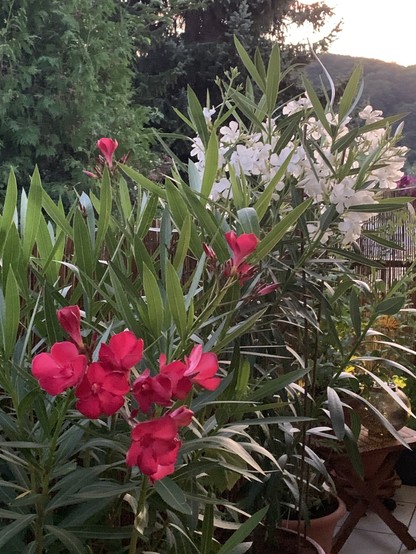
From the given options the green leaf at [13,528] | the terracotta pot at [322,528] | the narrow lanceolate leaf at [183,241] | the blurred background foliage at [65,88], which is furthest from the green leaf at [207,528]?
the blurred background foliage at [65,88]

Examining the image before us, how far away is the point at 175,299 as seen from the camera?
2.99 ft

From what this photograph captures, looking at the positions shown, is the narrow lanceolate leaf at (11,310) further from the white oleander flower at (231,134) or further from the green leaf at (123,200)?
the white oleander flower at (231,134)

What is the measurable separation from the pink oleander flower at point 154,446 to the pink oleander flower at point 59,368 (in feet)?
0.26

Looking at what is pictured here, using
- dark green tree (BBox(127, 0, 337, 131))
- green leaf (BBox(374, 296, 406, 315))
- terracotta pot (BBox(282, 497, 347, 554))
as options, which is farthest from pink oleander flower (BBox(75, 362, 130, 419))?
dark green tree (BBox(127, 0, 337, 131))

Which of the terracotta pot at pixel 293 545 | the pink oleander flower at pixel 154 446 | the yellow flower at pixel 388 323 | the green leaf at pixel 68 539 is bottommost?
the terracotta pot at pixel 293 545

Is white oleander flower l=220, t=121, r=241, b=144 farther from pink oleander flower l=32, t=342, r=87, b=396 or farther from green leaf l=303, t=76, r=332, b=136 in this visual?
pink oleander flower l=32, t=342, r=87, b=396

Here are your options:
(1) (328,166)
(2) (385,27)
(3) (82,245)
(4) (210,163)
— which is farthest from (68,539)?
(2) (385,27)

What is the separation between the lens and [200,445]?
38.3 inches

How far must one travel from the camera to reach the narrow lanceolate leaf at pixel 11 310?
0.95 m

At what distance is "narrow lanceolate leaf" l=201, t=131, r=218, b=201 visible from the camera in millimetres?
1252

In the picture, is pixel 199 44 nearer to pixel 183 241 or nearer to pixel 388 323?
pixel 388 323

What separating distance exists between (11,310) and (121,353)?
1.10 ft

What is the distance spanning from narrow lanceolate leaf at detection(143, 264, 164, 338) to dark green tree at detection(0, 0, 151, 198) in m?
4.54

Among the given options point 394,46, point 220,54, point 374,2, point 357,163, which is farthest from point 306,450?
point 220,54
